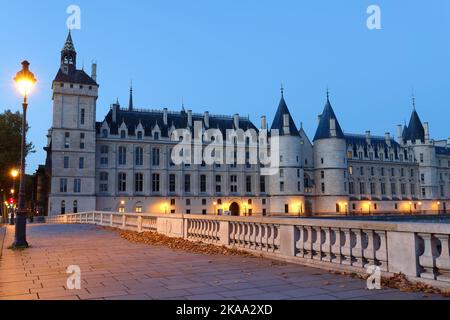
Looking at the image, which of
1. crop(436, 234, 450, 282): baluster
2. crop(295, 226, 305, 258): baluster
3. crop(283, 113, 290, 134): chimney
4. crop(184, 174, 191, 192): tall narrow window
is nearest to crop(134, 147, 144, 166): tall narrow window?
crop(184, 174, 191, 192): tall narrow window

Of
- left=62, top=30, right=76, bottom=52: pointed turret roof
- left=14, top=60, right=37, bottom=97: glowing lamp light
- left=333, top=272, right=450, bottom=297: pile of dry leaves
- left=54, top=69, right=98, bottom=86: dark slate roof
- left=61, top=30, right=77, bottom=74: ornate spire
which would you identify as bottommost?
left=333, top=272, right=450, bottom=297: pile of dry leaves

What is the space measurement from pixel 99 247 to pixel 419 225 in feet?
32.7

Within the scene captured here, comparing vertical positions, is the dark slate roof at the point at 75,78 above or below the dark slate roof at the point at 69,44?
below

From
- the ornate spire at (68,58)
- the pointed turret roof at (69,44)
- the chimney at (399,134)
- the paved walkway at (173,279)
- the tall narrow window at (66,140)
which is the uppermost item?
the pointed turret roof at (69,44)

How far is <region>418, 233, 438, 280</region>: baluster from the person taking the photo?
5.95 metres

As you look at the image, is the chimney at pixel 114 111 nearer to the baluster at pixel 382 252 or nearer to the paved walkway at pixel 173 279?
the paved walkway at pixel 173 279

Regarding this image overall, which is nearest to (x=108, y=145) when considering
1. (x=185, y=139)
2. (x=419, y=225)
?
(x=185, y=139)

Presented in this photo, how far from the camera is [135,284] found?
6672 mm

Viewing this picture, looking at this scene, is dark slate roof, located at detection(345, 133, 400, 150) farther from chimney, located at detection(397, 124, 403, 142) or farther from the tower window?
the tower window

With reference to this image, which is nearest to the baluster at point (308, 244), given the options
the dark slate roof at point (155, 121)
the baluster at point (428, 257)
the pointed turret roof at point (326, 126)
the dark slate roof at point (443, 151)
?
the baluster at point (428, 257)

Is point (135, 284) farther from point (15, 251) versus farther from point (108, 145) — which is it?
point (108, 145)

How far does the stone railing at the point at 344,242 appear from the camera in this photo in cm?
599

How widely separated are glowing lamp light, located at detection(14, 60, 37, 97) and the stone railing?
6.96m
